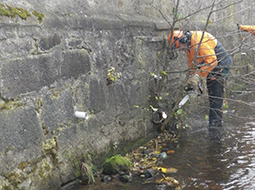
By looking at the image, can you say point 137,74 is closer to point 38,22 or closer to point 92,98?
point 92,98

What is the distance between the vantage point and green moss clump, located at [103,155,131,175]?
12.0 ft

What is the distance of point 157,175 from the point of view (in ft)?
12.1

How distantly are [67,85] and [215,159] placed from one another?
7.04 feet

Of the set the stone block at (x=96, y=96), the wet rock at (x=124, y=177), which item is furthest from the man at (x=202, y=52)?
the wet rock at (x=124, y=177)

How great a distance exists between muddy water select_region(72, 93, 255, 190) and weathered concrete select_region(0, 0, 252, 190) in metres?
0.61

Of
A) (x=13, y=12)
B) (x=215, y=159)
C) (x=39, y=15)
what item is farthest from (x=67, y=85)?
(x=215, y=159)

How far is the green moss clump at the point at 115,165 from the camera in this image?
3.65 m

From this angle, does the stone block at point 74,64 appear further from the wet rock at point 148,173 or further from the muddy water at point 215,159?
the wet rock at point 148,173

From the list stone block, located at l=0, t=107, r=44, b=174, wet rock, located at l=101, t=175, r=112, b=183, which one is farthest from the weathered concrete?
wet rock, located at l=101, t=175, r=112, b=183

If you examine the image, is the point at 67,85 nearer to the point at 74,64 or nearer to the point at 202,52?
the point at 74,64

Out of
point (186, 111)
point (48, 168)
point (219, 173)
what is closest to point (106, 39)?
Result: point (48, 168)

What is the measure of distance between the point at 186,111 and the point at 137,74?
5.33ft

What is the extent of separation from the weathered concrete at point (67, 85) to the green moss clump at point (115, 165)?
19cm

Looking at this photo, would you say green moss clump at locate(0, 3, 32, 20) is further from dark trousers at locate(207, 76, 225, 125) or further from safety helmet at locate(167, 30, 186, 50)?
dark trousers at locate(207, 76, 225, 125)
